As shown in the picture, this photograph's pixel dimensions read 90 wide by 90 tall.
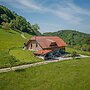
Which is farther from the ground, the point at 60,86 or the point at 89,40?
the point at 89,40

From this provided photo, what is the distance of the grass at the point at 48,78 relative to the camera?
36281mm

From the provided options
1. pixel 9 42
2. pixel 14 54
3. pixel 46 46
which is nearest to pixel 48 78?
pixel 14 54

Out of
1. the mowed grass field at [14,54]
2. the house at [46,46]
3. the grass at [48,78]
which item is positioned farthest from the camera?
the house at [46,46]

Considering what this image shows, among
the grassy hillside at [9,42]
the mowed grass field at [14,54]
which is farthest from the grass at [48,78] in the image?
the grassy hillside at [9,42]

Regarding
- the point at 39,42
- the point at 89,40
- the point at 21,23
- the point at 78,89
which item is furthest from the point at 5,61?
the point at 21,23

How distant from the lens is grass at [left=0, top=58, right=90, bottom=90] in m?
36.3

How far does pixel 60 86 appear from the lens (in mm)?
36844

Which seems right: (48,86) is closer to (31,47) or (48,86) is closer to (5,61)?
(5,61)

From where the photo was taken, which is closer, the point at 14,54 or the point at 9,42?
the point at 14,54

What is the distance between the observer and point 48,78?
135 ft

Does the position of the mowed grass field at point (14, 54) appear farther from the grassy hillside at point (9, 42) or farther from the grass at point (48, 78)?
the grass at point (48, 78)

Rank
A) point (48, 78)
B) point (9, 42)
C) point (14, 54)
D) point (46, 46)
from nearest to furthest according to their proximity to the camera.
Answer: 1. point (48, 78)
2. point (14, 54)
3. point (46, 46)
4. point (9, 42)

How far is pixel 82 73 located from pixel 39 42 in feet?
88.2

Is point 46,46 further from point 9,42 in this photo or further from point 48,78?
point 9,42
